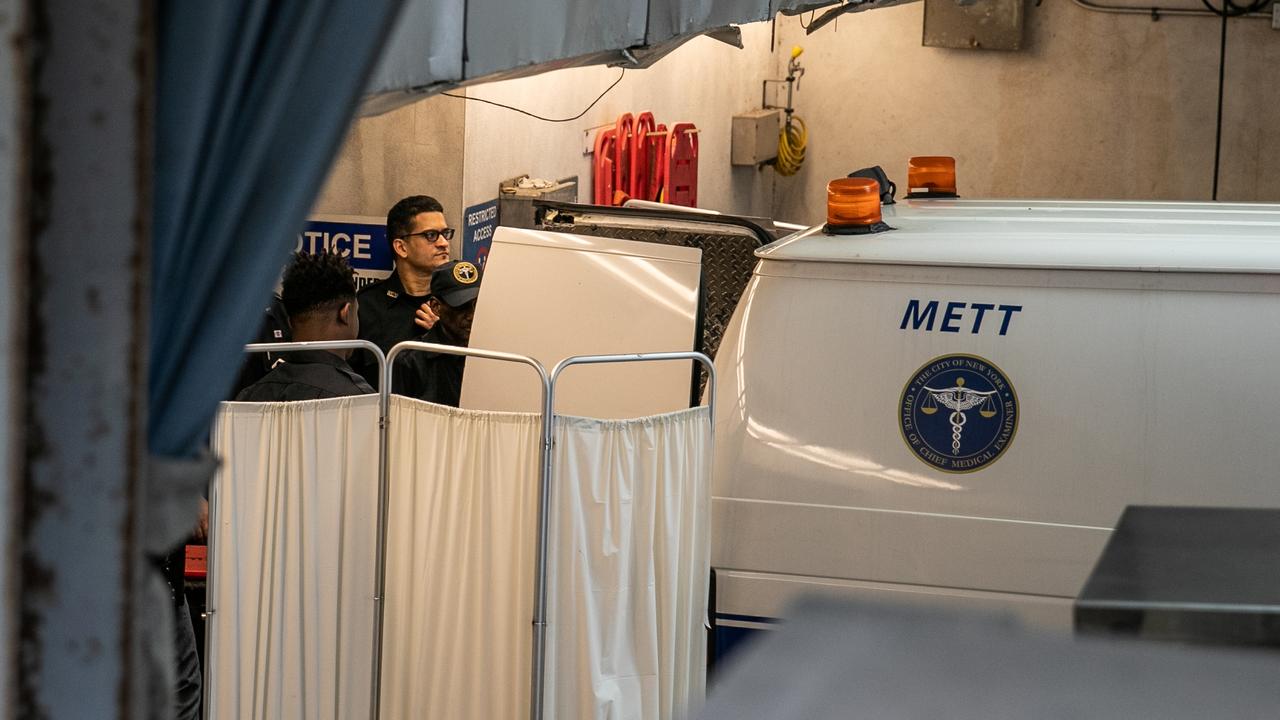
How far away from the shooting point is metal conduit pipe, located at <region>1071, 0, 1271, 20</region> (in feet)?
41.2

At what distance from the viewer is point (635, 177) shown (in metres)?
10.0

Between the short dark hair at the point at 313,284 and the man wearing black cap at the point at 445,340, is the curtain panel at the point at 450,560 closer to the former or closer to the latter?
the short dark hair at the point at 313,284

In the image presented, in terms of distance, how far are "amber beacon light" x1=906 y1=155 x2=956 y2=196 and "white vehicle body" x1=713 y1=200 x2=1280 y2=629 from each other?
1.28 meters

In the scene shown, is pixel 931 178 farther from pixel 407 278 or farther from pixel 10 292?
pixel 10 292

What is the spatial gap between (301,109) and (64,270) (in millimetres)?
360

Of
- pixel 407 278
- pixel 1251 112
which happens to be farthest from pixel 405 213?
pixel 1251 112

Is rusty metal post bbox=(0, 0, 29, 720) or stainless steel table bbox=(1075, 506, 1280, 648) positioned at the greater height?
rusty metal post bbox=(0, 0, 29, 720)

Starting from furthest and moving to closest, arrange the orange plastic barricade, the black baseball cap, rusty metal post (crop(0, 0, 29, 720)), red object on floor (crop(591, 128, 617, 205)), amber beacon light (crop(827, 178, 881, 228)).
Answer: the orange plastic barricade
red object on floor (crop(591, 128, 617, 205))
the black baseball cap
amber beacon light (crop(827, 178, 881, 228))
rusty metal post (crop(0, 0, 29, 720))

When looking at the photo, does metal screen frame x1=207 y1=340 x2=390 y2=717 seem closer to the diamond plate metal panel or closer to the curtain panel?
the curtain panel

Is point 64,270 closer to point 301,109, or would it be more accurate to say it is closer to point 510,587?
point 301,109

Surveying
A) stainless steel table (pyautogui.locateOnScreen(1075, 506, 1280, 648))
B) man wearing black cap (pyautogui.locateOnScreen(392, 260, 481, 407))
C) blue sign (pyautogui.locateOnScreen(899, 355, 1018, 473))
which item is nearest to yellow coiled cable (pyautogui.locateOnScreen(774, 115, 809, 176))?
man wearing black cap (pyautogui.locateOnScreen(392, 260, 481, 407))

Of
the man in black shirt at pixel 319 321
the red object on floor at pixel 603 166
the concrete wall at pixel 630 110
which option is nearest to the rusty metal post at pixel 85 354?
the man in black shirt at pixel 319 321

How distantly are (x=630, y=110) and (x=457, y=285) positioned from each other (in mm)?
5025

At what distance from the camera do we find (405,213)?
622 cm
